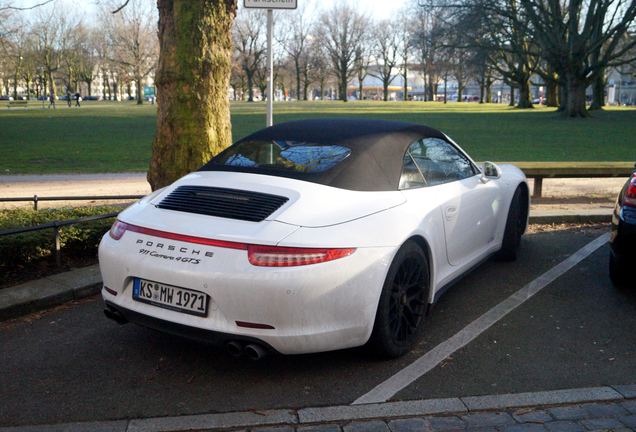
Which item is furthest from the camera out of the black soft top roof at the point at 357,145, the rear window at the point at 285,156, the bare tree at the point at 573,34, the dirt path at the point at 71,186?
the bare tree at the point at 573,34

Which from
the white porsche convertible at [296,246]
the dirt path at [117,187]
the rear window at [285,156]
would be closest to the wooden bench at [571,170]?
the dirt path at [117,187]

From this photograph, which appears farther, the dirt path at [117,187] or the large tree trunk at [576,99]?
the large tree trunk at [576,99]

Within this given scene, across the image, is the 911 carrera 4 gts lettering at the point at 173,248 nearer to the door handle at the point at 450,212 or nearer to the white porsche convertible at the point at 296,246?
the white porsche convertible at the point at 296,246

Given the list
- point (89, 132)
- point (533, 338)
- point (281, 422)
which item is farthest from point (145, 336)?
point (89, 132)

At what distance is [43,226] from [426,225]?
3.17 metres

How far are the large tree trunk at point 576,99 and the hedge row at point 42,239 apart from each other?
40033mm

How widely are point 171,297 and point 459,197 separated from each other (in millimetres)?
2372

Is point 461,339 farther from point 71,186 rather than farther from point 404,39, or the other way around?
point 404,39

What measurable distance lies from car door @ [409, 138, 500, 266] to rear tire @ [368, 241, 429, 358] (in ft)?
1.80

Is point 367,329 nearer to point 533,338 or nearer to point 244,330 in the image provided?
point 244,330

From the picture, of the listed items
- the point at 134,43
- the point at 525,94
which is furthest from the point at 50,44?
the point at 525,94

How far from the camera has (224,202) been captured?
3.85m

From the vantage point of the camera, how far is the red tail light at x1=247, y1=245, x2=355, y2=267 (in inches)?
134

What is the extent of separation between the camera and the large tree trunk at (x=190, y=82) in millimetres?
6980
